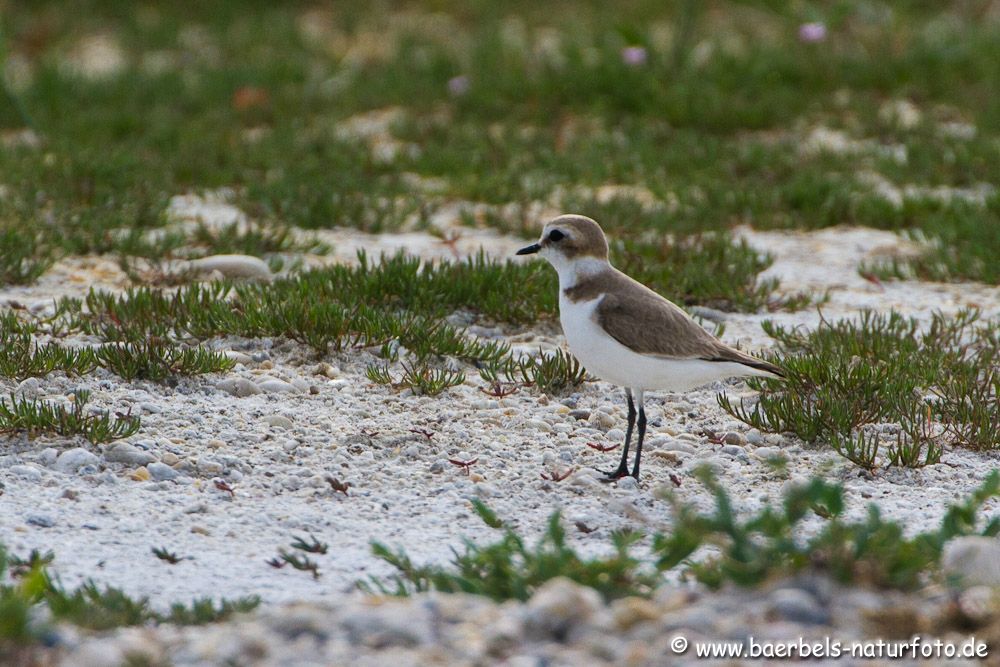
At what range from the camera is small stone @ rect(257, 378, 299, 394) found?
6359mm

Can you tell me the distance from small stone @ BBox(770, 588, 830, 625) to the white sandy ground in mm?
536

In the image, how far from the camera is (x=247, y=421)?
6.03m

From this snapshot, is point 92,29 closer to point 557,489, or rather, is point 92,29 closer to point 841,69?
point 841,69

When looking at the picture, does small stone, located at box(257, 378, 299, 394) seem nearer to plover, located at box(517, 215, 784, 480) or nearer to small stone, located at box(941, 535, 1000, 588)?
plover, located at box(517, 215, 784, 480)

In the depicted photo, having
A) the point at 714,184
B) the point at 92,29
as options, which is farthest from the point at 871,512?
the point at 92,29

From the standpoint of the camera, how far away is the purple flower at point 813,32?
1216cm

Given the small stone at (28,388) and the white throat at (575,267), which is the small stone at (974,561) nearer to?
the white throat at (575,267)

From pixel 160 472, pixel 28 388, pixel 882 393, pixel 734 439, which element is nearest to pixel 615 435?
pixel 734 439

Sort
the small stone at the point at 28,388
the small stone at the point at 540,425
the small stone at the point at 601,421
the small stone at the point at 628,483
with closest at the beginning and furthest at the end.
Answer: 1. the small stone at the point at 628,483
2. the small stone at the point at 28,388
3. the small stone at the point at 540,425
4. the small stone at the point at 601,421

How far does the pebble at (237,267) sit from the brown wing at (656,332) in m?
3.09

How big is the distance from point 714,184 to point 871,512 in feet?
19.1

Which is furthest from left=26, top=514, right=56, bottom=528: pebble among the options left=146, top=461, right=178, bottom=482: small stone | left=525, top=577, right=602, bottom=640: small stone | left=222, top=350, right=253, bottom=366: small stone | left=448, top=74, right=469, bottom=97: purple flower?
left=448, top=74, right=469, bottom=97: purple flower

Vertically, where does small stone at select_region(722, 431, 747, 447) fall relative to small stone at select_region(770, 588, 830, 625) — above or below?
below

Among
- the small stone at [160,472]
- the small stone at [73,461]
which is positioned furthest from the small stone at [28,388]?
the small stone at [160,472]
